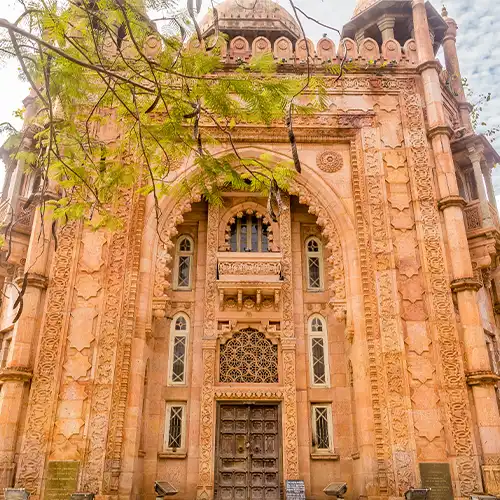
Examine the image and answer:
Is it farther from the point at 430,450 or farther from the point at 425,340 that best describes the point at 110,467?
the point at 425,340

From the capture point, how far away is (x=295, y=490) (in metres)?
9.48

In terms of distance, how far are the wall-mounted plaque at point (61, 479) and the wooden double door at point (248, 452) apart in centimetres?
284

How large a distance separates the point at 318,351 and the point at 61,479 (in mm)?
5739

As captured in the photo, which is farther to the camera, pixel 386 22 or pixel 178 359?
pixel 386 22

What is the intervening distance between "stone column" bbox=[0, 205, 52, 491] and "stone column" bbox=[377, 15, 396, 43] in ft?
→ 35.3

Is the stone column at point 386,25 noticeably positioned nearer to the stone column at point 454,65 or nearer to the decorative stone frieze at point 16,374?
the stone column at point 454,65

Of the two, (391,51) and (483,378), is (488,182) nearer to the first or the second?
(391,51)

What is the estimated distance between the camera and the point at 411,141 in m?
11.7

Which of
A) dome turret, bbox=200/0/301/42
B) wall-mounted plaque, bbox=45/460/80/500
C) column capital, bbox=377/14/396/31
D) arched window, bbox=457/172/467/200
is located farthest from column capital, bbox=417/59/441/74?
wall-mounted plaque, bbox=45/460/80/500

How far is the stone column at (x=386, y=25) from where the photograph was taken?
14.7 meters

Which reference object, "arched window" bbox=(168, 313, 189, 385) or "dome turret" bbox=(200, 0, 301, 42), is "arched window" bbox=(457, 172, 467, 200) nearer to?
"dome turret" bbox=(200, 0, 301, 42)

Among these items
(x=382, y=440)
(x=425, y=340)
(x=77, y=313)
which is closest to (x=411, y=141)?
(x=425, y=340)

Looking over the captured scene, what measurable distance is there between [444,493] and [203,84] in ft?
26.2

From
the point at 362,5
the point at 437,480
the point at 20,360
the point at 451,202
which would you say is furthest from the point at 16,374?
the point at 362,5
